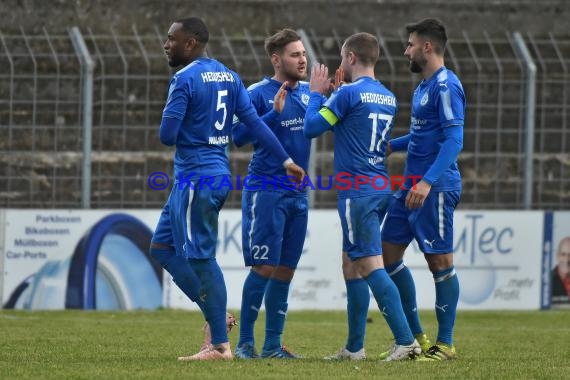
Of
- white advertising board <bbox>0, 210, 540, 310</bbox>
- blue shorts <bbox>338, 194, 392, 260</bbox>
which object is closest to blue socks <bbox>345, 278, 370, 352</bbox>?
blue shorts <bbox>338, 194, 392, 260</bbox>

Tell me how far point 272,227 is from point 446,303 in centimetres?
133

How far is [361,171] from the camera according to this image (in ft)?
29.6

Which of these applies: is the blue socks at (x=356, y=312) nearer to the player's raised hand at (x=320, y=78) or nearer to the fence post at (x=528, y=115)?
the player's raised hand at (x=320, y=78)

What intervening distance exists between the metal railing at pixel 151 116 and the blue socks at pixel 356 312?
726 cm

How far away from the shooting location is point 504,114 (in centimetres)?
1714

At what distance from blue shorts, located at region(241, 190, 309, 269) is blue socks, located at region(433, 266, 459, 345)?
106 centimetres

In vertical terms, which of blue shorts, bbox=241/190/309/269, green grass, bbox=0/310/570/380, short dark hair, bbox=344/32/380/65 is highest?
short dark hair, bbox=344/32/380/65

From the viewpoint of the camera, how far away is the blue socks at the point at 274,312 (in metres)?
9.60

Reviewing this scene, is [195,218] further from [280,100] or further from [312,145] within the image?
[312,145]

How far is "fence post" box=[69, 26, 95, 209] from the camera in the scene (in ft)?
51.6

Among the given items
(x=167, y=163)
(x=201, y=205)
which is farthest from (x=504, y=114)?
(x=201, y=205)

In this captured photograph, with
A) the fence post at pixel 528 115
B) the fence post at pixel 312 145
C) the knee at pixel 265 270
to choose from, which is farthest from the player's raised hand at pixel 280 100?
the fence post at pixel 528 115

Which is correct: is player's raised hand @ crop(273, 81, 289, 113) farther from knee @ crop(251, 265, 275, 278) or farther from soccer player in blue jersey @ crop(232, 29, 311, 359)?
knee @ crop(251, 265, 275, 278)

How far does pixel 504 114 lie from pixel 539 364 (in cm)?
844
